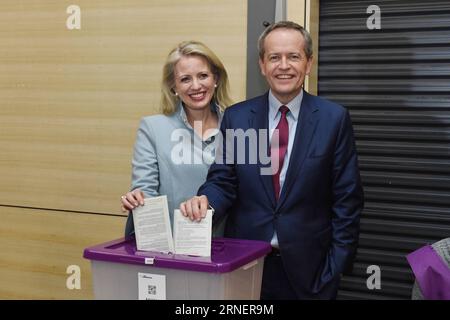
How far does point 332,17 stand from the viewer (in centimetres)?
306

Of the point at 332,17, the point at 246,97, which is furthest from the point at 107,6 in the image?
the point at 332,17

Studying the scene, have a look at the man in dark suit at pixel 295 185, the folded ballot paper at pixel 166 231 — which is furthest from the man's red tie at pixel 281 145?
the folded ballot paper at pixel 166 231

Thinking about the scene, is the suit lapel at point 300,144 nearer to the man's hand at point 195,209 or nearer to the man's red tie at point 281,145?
the man's red tie at point 281,145

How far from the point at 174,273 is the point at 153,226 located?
0.66ft

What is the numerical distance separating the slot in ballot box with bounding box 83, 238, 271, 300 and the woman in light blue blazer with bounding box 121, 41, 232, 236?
419mm

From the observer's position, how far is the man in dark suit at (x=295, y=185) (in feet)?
7.25

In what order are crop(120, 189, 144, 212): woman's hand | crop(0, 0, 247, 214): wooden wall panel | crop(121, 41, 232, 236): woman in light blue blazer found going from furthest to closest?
crop(0, 0, 247, 214): wooden wall panel, crop(121, 41, 232, 236): woman in light blue blazer, crop(120, 189, 144, 212): woman's hand

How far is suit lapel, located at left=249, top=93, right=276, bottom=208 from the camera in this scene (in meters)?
2.24

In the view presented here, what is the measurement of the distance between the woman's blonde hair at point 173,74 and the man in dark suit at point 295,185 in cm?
26

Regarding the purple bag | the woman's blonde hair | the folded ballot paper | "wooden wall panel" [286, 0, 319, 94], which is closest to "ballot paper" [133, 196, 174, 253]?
the folded ballot paper

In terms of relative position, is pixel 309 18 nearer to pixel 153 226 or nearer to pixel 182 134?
pixel 182 134

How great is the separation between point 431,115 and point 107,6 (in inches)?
68.1

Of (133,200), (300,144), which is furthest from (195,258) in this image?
(300,144)

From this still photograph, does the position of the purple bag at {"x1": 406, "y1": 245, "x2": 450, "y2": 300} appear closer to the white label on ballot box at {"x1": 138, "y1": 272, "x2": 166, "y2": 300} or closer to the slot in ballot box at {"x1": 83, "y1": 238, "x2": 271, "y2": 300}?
the slot in ballot box at {"x1": 83, "y1": 238, "x2": 271, "y2": 300}
